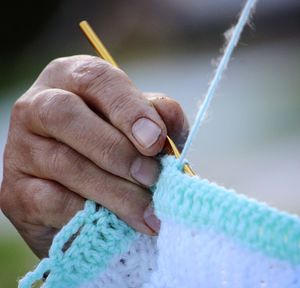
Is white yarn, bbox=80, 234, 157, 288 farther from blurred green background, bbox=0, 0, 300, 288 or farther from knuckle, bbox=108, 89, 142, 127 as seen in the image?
blurred green background, bbox=0, 0, 300, 288

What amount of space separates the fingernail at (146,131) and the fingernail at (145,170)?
0.03 meters

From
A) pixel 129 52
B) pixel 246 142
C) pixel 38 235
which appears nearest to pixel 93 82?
pixel 38 235

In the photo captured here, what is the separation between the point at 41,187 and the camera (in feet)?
2.97

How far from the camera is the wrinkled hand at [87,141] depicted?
0.79 meters

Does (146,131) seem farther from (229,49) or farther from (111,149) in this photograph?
(229,49)

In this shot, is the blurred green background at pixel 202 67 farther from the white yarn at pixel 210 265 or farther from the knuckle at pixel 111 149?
the white yarn at pixel 210 265

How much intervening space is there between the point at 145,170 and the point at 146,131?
5 centimetres

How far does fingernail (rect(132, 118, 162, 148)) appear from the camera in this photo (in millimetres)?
752

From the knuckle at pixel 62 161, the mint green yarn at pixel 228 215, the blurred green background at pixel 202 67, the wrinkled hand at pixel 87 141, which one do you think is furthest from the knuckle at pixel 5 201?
the blurred green background at pixel 202 67

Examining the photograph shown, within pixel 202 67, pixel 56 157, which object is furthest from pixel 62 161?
pixel 202 67

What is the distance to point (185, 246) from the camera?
665 millimetres

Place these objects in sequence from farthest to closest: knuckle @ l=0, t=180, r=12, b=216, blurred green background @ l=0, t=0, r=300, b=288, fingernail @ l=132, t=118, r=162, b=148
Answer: blurred green background @ l=0, t=0, r=300, b=288 → knuckle @ l=0, t=180, r=12, b=216 → fingernail @ l=132, t=118, r=162, b=148

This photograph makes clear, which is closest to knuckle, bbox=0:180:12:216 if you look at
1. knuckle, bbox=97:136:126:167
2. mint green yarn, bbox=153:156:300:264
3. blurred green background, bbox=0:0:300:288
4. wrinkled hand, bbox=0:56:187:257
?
wrinkled hand, bbox=0:56:187:257

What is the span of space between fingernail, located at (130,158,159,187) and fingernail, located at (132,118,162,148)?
3cm
